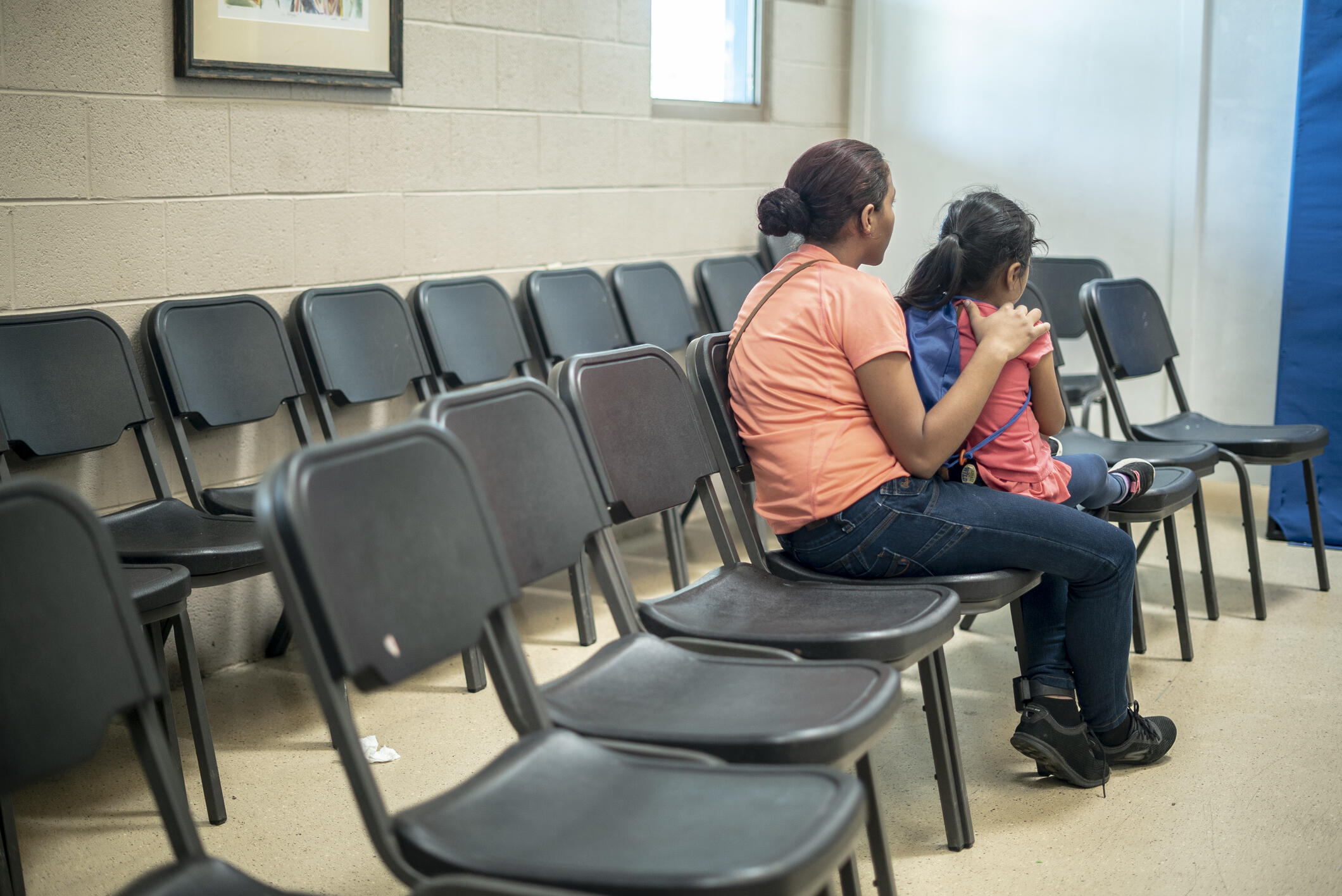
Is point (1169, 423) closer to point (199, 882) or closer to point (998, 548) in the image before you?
point (998, 548)

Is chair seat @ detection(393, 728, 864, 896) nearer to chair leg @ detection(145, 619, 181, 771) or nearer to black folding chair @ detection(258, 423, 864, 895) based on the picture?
black folding chair @ detection(258, 423, 864, 895)

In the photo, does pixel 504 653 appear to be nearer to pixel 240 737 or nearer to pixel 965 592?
pixel 965 592

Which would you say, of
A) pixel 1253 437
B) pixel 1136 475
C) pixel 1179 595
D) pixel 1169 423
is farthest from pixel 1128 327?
pixel 1136 475

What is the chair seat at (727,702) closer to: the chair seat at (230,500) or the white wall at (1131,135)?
the chair seat at (230,500)

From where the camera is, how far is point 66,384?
2.41 m

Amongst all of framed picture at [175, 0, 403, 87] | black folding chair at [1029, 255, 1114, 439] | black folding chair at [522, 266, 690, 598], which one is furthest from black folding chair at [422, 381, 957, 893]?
black folding chair at [1029, 255, 1114, 439]

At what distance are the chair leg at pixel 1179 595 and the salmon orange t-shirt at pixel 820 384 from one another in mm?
1164

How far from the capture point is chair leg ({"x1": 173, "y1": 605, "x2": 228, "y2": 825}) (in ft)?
6.84

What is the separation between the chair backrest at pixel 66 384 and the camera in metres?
2.33

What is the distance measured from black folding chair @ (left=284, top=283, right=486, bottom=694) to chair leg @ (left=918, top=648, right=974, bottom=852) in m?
1.22

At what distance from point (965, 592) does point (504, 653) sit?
0.85 meters

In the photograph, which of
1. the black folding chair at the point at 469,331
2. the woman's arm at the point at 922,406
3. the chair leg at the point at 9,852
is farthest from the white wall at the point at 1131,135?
the chair leg at the point at 9,852

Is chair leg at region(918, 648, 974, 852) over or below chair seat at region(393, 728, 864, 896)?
below

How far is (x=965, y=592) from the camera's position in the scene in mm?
1927
